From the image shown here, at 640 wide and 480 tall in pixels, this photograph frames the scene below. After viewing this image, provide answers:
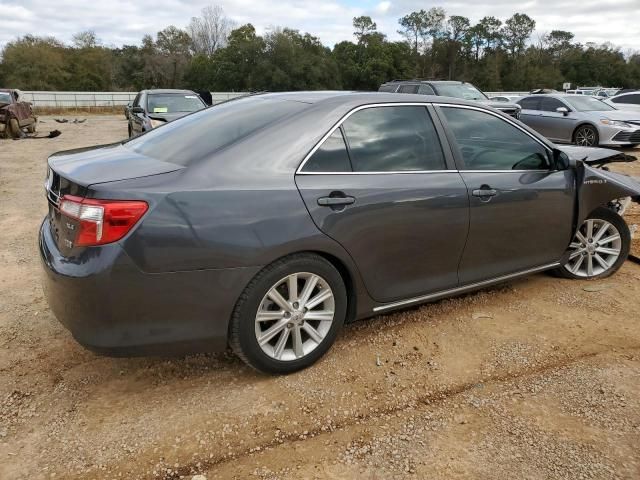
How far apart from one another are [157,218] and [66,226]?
1.61ft

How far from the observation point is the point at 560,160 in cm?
394

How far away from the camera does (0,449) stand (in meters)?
2.37

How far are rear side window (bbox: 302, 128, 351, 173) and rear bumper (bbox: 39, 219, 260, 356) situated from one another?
0.68m

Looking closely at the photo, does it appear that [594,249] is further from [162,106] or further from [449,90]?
[162,106]

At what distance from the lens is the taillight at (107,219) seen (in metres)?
2.34

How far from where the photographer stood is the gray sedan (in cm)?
1254

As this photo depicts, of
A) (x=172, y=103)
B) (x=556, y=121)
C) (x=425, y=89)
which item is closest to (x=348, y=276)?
(x=172, y=103)

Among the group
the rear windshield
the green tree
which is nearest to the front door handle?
the rear windshield

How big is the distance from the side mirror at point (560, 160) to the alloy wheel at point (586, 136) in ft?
32.9

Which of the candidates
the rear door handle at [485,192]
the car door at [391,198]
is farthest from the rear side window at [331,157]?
the rear door handle at [485,192]

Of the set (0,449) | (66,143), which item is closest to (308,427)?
(0,449)

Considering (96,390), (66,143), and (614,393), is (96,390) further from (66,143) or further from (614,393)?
(66,143)

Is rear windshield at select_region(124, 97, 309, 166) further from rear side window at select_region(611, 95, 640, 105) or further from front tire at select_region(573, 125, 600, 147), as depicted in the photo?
rear side window at select_region(611, 95, 640, 105)

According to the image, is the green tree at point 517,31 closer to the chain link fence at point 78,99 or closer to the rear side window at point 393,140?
the chain link fence at point 78,99
